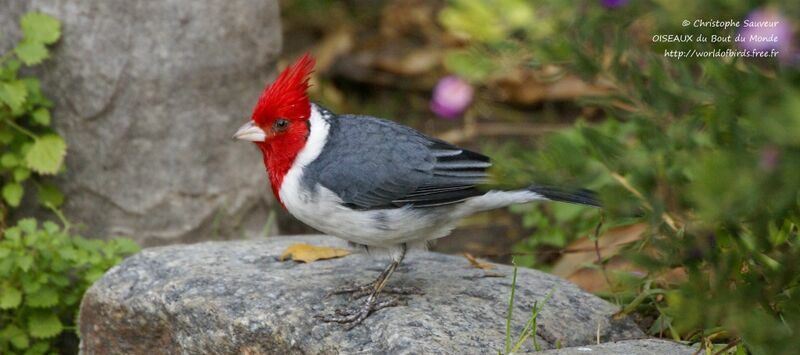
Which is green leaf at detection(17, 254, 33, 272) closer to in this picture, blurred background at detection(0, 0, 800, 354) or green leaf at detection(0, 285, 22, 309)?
blurred background at detection(0, 0, 800, 354)

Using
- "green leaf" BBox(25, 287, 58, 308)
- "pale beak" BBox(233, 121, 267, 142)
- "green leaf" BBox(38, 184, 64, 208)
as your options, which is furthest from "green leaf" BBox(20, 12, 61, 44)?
"pale beak" BBox(233, 121, 267, 142)

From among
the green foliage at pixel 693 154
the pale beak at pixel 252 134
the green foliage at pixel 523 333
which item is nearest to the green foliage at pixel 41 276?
the pale beak at pixel 252 134

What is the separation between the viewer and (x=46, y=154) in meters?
4.71

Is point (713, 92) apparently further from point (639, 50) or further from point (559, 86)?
point (559, 86)

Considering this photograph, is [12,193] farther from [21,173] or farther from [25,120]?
[25,120]

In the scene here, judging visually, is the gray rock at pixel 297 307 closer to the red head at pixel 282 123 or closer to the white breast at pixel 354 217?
the white breast at pixel 354 217

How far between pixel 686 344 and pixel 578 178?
1.70m

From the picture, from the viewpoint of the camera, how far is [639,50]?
8.20ft

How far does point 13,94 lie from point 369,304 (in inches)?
80.9

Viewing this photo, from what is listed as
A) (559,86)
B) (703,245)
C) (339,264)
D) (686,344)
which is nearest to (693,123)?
(703,245)

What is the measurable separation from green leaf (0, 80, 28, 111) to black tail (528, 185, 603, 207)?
2.38 m

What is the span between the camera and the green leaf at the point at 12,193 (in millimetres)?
4734

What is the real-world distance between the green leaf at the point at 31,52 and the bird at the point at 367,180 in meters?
1.35

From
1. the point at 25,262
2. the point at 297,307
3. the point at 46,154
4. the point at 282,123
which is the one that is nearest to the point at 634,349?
the point at 297,307
